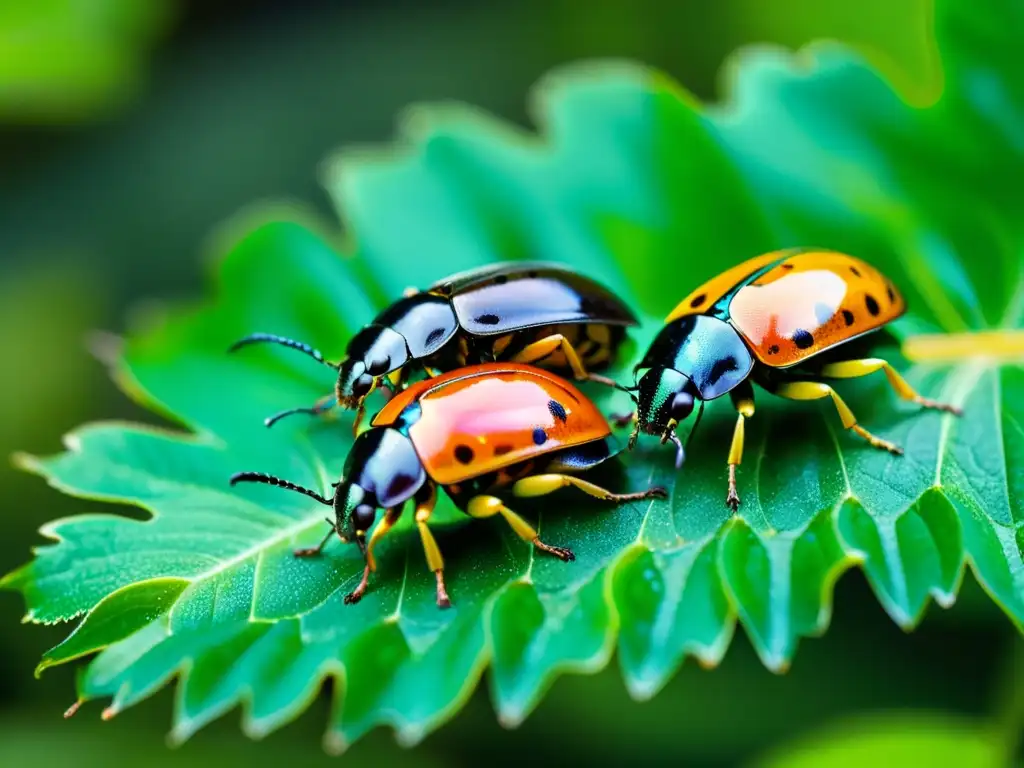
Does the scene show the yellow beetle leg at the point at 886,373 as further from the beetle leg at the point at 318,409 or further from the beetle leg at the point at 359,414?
the beetle leg at the point at 318,409

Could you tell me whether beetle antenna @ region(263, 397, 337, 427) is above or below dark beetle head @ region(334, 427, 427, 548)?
above

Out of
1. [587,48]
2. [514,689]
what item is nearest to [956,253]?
[514,689]

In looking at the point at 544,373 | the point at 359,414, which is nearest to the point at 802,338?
the point at 544,373

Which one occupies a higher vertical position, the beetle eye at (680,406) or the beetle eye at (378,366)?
the beetle eye at (378,366)

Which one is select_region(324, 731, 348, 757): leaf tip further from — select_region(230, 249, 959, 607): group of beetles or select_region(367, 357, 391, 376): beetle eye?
A: select_region(367, 357, 391, 376): beetle eye

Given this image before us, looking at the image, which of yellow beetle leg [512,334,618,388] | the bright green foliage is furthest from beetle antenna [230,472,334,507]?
the bright green foliage

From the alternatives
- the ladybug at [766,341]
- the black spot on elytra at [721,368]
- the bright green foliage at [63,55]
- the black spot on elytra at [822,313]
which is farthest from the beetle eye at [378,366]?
the bright green foliage at [63,55]
